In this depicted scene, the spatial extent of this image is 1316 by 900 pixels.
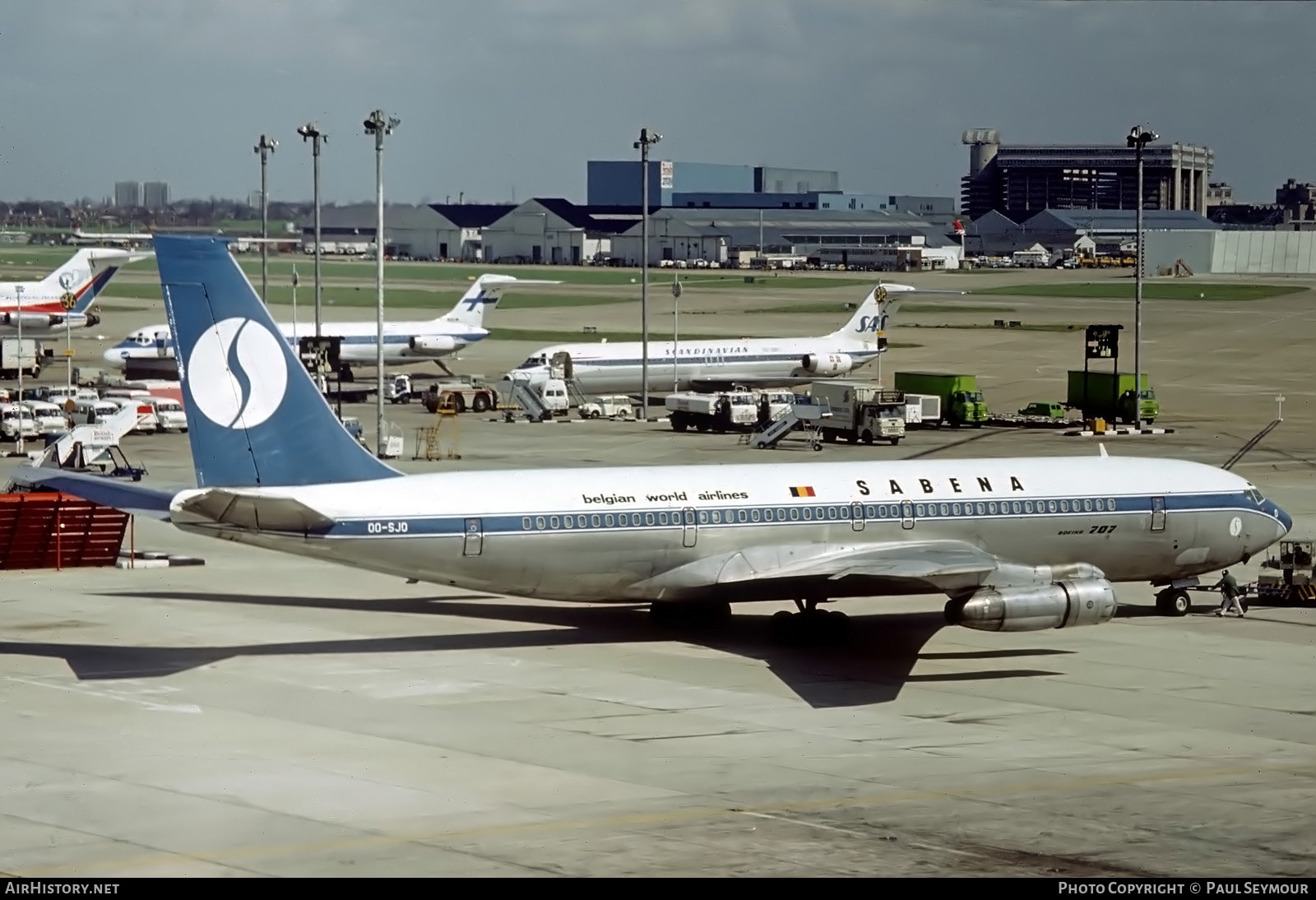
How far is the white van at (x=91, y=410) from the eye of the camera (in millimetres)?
88444

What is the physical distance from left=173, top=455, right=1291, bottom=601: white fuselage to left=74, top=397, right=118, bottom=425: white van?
173 feet

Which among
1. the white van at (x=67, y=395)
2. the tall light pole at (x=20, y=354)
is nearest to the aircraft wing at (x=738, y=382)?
the white van at (x=67, y=395)

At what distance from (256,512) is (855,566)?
13024 millimetres

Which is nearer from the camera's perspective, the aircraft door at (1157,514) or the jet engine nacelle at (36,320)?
the aircraft door at (1157,514)

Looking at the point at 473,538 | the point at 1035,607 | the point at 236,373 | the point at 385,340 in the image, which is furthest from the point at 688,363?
the point at 236,373

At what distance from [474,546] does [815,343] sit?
7708cm

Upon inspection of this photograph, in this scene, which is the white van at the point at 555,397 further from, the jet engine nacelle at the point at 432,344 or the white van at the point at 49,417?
the white van at the point at 49,417

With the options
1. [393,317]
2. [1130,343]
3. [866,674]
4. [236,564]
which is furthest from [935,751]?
[393,317]

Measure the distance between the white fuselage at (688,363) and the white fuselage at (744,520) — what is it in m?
60.9

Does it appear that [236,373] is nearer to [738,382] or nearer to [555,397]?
[555,397]

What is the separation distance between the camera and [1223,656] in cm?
4144

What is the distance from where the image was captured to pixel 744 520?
41562 mm

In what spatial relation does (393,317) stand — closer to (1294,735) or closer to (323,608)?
(323,608)

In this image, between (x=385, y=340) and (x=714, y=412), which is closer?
(x=714, y=412)
